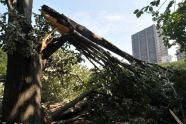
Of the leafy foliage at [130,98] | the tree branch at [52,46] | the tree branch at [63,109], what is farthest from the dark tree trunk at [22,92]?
the leafy foliage at [130,98]

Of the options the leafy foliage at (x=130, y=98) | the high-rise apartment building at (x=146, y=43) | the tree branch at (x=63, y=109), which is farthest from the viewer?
the high-rise apartment building at (x=146, y=43)

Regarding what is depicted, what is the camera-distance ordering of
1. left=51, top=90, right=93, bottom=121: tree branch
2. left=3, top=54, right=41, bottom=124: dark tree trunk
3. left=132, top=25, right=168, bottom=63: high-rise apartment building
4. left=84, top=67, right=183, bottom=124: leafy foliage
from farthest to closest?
left=132, top=25, right=168, bottom=63: high-rise apartment building, left=51, top=90, right=93, bottom=121: tree branch, left=84, top=67, right=183, bottom=124: leafy foliage, left=3, top=54, right=41, bottom=124: dark tree trunk

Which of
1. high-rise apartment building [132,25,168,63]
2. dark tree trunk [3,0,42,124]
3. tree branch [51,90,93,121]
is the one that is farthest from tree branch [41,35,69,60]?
high-rise apartment building [132,25,168,63]

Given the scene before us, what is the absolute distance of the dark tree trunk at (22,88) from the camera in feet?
20.7

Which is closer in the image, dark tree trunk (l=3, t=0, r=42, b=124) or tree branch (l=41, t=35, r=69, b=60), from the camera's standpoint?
dark tree trunk (l=3, t=0, r=42, b=124)

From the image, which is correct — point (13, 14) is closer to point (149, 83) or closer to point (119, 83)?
point (119, 83)

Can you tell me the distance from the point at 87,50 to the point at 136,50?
9742 centimetres

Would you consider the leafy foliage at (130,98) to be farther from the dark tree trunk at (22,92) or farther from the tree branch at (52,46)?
the dark tree trunk at (22,92)

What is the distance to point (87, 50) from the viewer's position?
7289mm

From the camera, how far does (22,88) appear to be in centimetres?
643

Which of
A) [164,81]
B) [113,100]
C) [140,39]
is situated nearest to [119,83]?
[113,100]

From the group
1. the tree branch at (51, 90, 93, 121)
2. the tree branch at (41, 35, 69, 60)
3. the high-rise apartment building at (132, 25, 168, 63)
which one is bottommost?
the tree branch at (51, 90, 93, 121)

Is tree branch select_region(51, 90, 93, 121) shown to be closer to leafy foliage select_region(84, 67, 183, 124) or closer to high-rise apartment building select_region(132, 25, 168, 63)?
leafy foliage select_region(84, 67, 183, 124)

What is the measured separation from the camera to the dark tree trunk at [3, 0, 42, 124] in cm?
632
